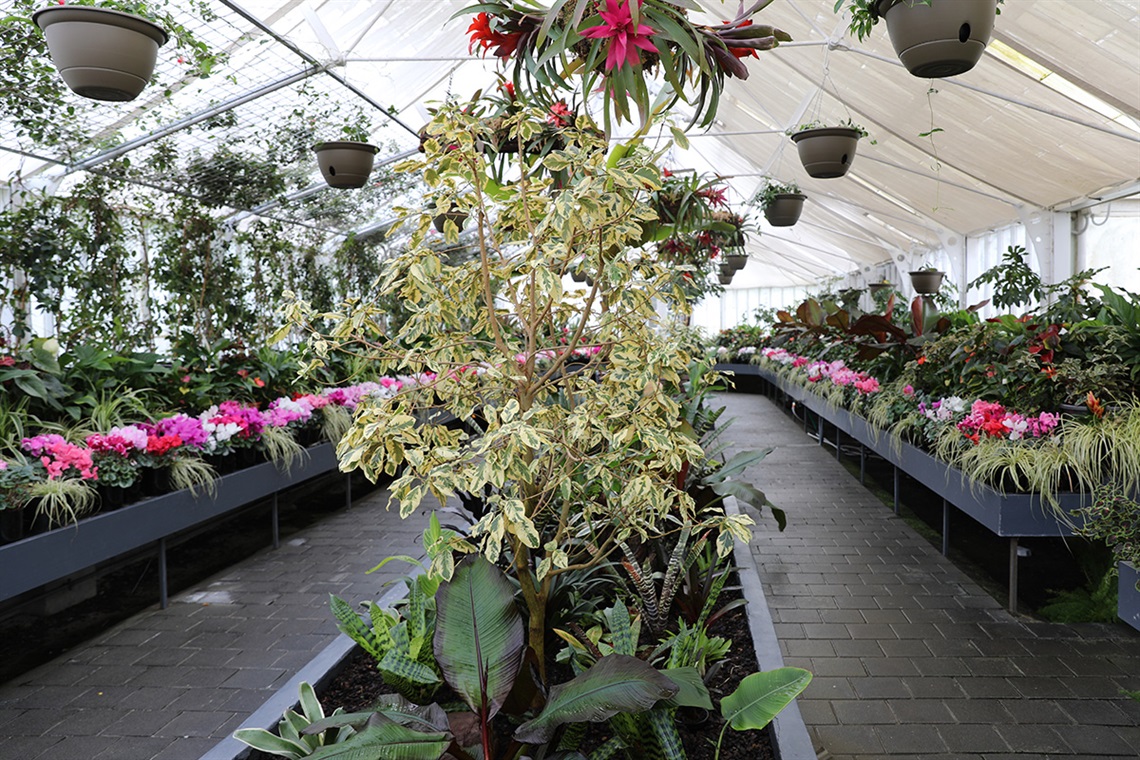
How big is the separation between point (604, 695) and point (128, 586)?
3.05 m

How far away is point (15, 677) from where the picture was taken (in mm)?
2891

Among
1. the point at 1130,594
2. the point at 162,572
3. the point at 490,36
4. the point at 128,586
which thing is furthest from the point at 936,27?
the point at 128,586

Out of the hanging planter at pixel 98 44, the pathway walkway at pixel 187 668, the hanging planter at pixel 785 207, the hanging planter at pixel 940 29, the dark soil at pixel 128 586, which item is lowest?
the pathway walkway at pixel 187 668

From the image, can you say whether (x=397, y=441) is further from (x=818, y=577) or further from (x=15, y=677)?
(x=818, y=577)

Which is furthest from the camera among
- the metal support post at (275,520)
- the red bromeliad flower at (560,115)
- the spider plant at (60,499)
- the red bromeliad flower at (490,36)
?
the metal support post at (275,520)

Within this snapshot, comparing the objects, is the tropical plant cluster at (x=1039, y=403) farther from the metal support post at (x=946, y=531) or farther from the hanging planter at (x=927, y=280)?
the hanging planter at (x=927, y=280)

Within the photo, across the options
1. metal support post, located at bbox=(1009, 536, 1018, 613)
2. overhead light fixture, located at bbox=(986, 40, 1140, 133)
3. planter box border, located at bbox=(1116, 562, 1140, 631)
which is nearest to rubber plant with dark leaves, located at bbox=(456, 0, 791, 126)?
planter box border, located at bbox=(1116, 562, 1140, 631)

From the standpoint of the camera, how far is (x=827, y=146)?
4.74 meters

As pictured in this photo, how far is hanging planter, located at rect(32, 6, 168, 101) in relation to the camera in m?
3.25

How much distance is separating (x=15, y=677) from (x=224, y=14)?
5.24 meters

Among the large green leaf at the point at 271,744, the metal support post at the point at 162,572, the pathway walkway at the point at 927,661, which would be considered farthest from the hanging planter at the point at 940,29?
the metal support post at the point at 162,572

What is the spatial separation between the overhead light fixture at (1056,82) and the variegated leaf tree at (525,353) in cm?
552

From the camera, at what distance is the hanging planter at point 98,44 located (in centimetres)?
325

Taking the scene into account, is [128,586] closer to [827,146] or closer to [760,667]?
[760,667]
